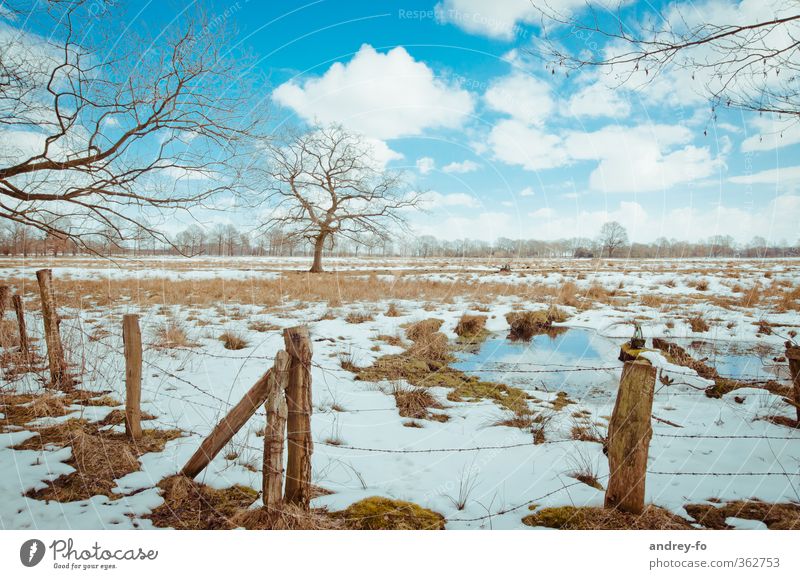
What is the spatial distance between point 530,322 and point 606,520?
8093 mm

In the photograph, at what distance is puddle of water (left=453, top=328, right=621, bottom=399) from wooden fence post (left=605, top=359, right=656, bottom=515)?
193 cm

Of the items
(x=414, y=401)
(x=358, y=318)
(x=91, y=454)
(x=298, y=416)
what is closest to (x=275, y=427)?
(x=298, y=416)

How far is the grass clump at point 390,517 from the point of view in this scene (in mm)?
2637

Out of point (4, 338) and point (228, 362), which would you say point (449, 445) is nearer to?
point (228, 362)

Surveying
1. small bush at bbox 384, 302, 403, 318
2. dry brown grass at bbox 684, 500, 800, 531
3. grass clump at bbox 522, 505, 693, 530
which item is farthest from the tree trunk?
dry brown grass at bbox 684, 500, 800, 531

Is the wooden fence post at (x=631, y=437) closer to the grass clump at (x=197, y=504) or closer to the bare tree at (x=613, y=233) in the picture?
the grass clump at (x=197, y=504)

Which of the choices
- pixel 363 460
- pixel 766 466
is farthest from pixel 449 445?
pixel 766 466

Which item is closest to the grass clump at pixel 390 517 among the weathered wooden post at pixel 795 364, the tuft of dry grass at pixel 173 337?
the weathered wooden post at pixel 795 364

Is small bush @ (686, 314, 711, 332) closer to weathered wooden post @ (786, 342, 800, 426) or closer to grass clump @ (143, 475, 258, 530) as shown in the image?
weathered wooden post @ (786, 342, 800, 426)

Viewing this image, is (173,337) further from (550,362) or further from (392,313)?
Result: (550,362)

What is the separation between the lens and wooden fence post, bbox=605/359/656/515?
2.43 metres

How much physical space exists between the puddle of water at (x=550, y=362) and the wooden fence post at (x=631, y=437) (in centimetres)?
193

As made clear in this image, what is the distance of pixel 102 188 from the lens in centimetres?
480
